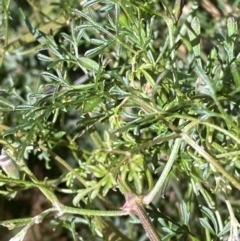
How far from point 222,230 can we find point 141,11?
214 mm

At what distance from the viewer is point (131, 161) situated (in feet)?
1.57

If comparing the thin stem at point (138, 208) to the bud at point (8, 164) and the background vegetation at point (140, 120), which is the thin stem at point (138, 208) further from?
the bud at point (8, 164)

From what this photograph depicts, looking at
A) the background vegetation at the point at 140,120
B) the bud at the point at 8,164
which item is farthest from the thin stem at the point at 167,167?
the bud at the point at 8,164

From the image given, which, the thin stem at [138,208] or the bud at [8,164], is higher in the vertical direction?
the bud at [8,164]

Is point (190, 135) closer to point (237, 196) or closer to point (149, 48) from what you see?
point (149, 48)

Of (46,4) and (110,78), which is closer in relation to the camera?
(110,78)

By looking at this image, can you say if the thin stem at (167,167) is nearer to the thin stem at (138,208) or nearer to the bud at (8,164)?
the thin stem at (138,208)

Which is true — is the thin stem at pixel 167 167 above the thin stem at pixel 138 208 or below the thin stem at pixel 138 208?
above

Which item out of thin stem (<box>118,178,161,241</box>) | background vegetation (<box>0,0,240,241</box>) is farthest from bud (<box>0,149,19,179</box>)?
thin stem (<box>118,178,161,241</box>)

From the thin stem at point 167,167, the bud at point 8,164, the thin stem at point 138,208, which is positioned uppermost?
the thin stem at point 167,167

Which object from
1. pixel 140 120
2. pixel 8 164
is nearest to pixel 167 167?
pixel 140 120

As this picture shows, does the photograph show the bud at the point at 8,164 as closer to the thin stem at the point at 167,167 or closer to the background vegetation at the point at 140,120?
the background vegetation at the point at 140,120

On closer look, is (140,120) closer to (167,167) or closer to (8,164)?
(167,167)

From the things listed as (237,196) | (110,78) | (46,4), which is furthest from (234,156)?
(46,4)
